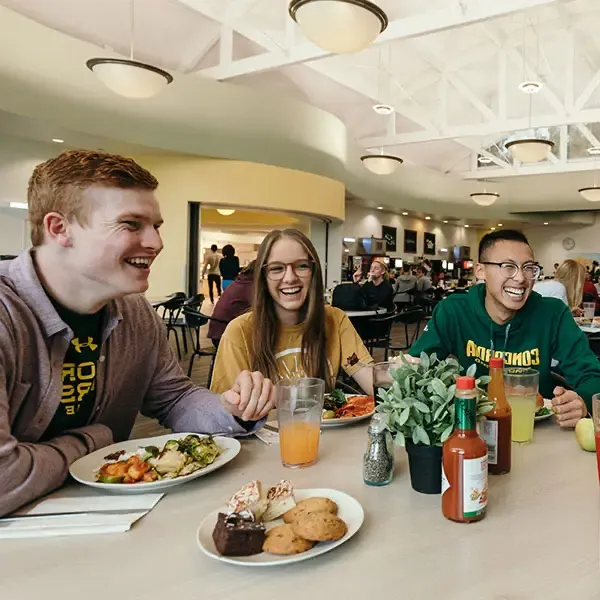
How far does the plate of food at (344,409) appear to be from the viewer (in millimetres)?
1396

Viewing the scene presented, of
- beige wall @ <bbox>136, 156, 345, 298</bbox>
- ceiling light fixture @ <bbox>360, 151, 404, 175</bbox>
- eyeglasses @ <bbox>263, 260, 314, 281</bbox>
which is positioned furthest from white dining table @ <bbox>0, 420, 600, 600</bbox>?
ceiling light fixture @ <bbox>360, 151, 404, 175</bbox>

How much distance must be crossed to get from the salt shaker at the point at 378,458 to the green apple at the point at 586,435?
1.68 ft

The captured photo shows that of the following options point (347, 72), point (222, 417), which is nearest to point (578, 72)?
point (347, 72)

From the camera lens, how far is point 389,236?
1527 centimetres

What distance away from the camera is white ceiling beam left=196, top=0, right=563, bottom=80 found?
18.1 feet

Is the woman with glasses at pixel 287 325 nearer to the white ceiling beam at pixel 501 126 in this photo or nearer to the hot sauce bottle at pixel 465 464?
the hot sauce bottle at pixel 465 464

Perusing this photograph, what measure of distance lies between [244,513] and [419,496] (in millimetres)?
351

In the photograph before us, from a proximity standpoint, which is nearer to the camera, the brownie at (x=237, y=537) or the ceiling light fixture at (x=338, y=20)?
the brownie at (x=237, y=537)

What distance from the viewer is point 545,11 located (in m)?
9.20

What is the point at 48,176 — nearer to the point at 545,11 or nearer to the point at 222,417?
the point at 222,417

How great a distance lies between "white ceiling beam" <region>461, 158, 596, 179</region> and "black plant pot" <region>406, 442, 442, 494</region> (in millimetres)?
14911

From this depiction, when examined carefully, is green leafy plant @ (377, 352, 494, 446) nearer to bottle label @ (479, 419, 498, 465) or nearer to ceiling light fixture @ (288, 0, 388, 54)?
bottle label @ (479, 419, 498, 465)

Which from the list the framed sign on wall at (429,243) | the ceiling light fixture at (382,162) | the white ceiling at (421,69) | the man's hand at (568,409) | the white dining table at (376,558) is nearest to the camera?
the white dining table at (376,558)

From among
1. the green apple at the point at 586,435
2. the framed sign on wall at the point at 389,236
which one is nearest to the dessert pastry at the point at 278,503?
the green apple at the point at 586,435
